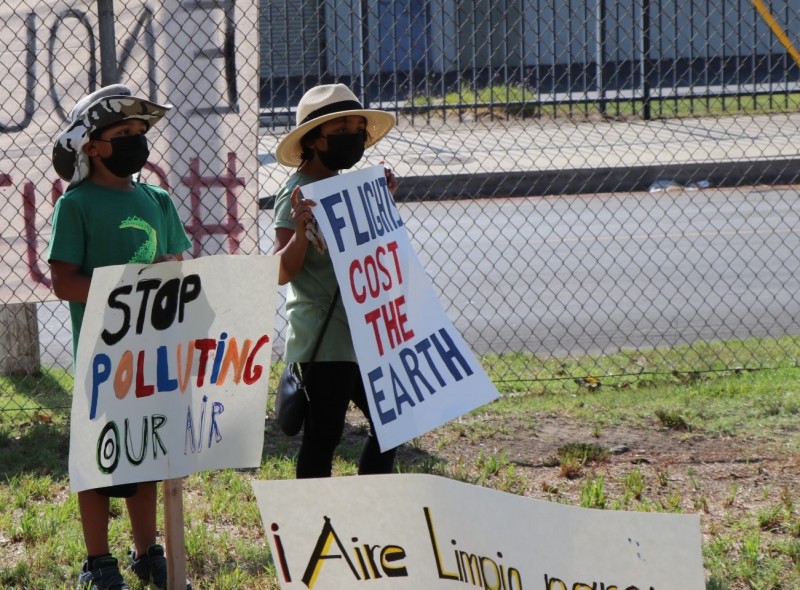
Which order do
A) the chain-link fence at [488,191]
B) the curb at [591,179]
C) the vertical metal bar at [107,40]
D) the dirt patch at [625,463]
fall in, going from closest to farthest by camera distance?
1. the dirt patch at [625,463]
2. the vertical metal bar at [107,40]
3. the chain-link fence at [488,191]
4. the curb at [591,179]

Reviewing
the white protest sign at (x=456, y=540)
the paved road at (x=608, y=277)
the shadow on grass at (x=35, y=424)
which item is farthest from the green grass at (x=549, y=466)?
the white protest sign at (x=456, y=540)

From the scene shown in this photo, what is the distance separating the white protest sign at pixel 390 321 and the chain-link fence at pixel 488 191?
7.13 feet

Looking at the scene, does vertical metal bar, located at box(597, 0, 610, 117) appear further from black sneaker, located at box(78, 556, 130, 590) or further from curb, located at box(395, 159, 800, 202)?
black sneaker, located at box(78, 556, 130, 590)

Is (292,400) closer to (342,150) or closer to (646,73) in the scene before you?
(342,150)

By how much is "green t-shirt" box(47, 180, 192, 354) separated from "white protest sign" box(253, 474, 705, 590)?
3.36ft

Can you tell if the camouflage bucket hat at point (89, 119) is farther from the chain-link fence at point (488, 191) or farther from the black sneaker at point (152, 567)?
the chain-link fence at point (488, 191)

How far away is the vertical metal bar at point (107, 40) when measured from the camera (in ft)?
18.0

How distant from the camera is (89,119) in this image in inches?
141

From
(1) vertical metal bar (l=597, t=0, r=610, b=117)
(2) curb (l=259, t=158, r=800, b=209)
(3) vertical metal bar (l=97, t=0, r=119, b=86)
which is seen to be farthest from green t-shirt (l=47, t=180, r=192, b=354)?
(1) vertical metal bar (l=597, t=0, r=610, b=117)

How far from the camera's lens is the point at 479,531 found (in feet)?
9.20

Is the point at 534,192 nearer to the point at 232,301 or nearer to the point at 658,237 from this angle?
the point at 658,237

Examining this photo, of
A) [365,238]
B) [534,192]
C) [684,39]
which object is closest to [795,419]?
[365,238]

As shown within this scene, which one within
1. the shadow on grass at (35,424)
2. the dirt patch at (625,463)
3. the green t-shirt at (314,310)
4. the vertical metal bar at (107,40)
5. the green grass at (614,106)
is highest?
the green grass at (614,106)

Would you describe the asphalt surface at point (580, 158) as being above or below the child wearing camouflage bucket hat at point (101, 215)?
above
